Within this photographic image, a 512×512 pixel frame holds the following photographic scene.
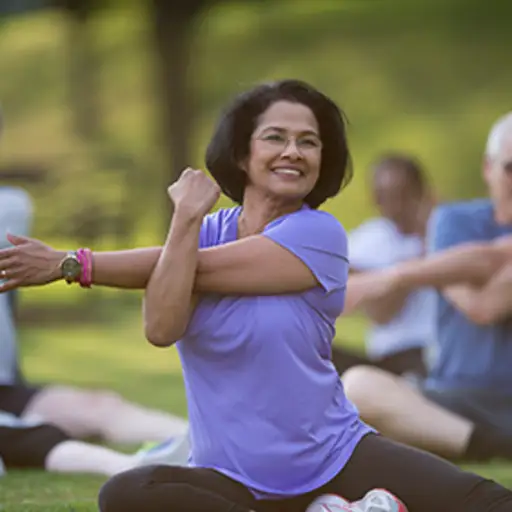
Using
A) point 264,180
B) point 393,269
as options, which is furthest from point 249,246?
point 393,269

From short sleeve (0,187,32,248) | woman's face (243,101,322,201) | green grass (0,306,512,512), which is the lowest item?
green grass (0,306,512,512)

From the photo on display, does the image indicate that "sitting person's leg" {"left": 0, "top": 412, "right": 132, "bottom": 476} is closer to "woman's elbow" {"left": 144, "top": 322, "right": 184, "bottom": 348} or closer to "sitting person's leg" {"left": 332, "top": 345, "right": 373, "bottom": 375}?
"sitting person's leg" {"left": 332, "top": 345, "right": 373, "bottom": 375}

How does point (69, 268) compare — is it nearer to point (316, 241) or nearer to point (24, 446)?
point (316, 241)

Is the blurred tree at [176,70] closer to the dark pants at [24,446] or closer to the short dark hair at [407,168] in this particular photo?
the short dark hair at [407,168]

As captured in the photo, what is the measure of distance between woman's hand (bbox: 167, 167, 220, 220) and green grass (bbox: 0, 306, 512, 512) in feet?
3.49

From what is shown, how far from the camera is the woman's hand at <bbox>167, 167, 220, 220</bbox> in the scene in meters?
3.05

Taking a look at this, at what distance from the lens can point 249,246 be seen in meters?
3.13

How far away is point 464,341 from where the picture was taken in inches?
→ 201

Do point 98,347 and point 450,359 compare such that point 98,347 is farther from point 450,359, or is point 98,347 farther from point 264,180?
point 264,180

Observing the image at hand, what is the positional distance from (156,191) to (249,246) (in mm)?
16638

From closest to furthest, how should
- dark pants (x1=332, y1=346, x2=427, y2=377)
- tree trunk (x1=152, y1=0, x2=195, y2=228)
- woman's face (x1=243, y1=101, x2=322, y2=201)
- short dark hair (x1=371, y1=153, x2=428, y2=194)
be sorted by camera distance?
woman's face (x1=243, y1=101, x2=322, y2=201) < dark pants (x1=332, y1=346, x2=427, y2=377) < short dark hair (x1=371, y1=153, x2=428, y2=194) < tree trunk (x1=152, y1=0, x2=195, y2=228)

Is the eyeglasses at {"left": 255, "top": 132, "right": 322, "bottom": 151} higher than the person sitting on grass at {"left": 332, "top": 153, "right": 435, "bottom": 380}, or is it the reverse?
the eyeglasses at {"left": 255, "top": 132, "right": 322, "bottom": 151}

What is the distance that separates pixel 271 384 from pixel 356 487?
31cm

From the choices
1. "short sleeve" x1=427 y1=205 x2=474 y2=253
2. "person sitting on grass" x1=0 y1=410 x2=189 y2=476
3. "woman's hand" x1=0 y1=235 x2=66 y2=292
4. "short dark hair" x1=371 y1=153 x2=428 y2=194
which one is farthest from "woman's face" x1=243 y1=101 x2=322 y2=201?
"short dark hair" x1=371 y1=153 x2=428 y2=194
